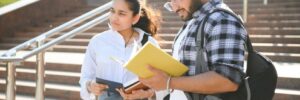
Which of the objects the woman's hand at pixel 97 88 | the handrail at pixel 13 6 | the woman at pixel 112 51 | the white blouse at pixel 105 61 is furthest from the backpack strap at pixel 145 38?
the handrail at pixel 13 6

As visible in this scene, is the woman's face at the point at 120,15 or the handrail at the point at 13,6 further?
the handrail at the point at 13,6

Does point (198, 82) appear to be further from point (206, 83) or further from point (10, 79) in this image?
point (10, 79)

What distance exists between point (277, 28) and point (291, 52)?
3.17 feet

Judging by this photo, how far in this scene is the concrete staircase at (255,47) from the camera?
5.23 metres

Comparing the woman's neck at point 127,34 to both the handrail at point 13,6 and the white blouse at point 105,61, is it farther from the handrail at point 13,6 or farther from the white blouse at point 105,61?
the handrail at point 13,6

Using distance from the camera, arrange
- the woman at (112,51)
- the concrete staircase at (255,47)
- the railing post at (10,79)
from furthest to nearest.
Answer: the concrete staircase at (255,47), the railing post at (10,79), the woman at (112,51)

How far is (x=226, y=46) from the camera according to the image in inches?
62.2

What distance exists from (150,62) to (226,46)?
0.98 feet

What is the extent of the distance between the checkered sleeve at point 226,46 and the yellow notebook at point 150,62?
147 millimetres

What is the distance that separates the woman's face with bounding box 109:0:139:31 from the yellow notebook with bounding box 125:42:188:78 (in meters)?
0.90

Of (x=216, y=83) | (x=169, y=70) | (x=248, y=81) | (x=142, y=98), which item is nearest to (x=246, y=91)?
(x=248, y=81)

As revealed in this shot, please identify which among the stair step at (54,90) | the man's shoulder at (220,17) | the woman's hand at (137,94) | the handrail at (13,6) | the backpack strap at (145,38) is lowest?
the stair step at (54,90)

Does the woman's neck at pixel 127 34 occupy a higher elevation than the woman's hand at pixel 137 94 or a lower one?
higher

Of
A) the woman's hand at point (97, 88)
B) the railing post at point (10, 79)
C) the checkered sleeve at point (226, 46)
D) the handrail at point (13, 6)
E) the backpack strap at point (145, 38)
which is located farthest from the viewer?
the handrail at point (13, 6)
